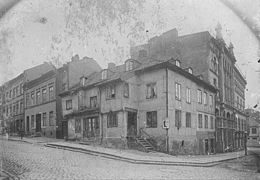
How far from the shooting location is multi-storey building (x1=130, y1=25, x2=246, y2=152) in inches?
134

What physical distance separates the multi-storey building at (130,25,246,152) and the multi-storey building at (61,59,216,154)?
216mm

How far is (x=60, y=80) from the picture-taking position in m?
3.45

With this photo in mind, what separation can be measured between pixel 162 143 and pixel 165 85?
1.88 meters

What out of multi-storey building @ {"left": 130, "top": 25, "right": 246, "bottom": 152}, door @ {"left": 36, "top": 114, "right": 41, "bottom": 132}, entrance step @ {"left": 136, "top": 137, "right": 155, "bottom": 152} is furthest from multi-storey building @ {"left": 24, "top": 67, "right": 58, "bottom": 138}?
entrance step @ {"left": 136, "top": 137, "right": 155, "bottom": 152}

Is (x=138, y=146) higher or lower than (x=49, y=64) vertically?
lower

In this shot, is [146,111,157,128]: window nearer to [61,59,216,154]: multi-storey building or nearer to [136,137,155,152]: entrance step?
[61,59,216,154]: multi-storey building

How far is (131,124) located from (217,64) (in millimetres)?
3115

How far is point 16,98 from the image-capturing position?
3158 mm

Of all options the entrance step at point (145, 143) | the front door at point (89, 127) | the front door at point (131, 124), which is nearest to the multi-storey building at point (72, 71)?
the front door at point (89, 127)

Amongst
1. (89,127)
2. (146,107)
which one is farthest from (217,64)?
(146,107)

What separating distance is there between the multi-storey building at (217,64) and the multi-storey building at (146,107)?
22 cm

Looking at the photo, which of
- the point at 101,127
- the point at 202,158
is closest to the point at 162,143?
the point at 202,158

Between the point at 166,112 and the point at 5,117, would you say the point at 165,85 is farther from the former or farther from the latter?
the point at 5,117

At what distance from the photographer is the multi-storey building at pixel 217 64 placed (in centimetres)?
340
